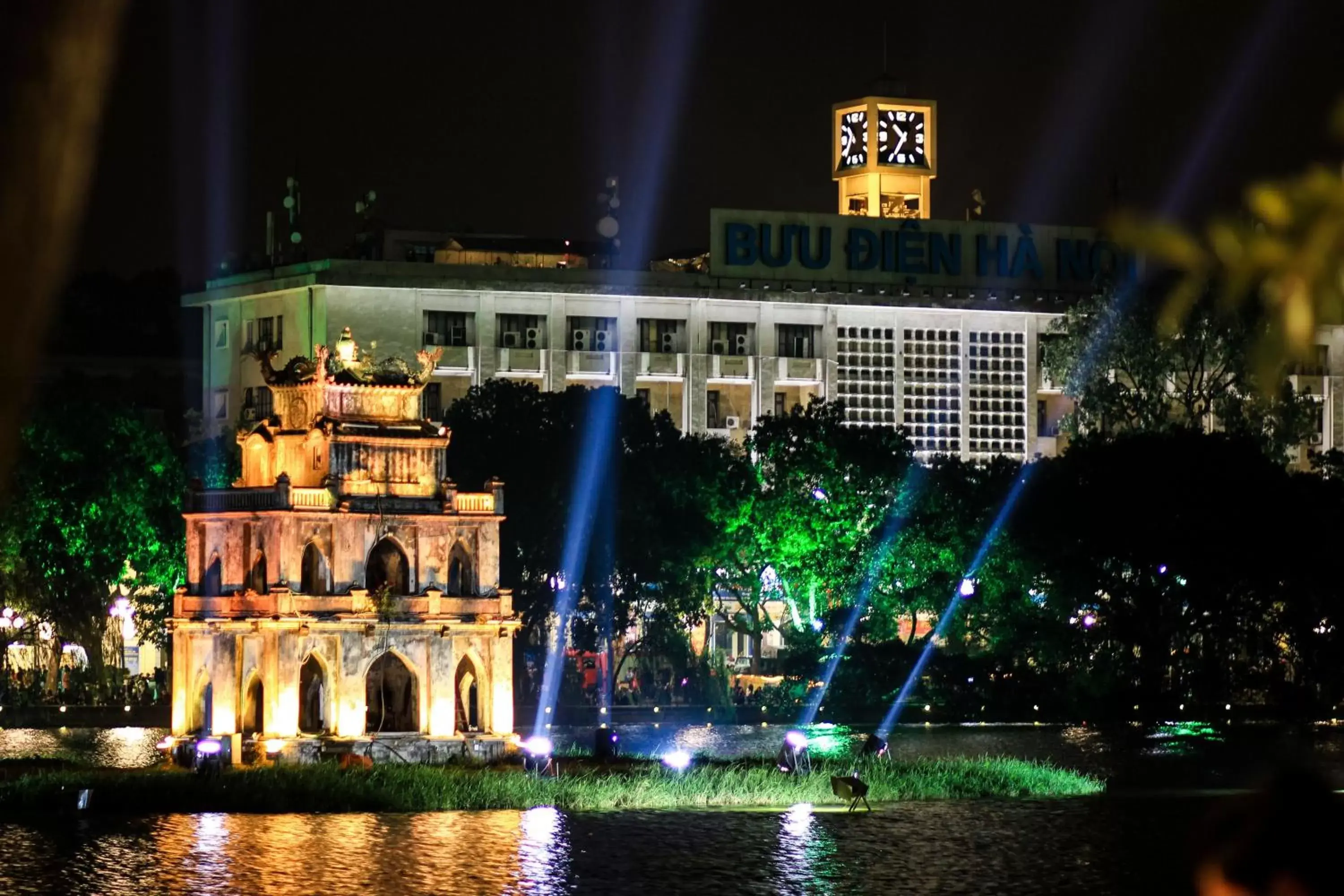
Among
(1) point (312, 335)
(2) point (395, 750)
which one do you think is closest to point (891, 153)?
(1) point (312, 335)

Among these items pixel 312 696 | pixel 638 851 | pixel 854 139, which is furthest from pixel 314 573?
pixel 854 139

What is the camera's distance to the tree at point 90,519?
278 feet

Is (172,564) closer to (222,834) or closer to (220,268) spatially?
(220,268)

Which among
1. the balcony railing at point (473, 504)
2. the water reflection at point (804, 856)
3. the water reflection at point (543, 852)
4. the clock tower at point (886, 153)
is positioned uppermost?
the clock tower at point (886, 153)

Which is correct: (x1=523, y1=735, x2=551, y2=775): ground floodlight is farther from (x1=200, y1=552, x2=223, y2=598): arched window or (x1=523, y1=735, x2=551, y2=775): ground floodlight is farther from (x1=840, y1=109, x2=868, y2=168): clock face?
(x1=840, y1=109, x2=868, y2=168): clock face

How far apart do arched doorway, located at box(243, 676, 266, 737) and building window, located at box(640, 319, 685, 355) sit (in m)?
63.3

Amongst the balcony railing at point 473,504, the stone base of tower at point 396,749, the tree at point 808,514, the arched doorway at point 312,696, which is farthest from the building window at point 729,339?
the stone base of tower at point 396,749

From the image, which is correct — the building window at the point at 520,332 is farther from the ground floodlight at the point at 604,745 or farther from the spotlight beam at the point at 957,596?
the ground floodlight at the point at 604,745

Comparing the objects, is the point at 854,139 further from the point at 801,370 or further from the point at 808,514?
the point at 808,514

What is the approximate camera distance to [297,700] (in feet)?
167

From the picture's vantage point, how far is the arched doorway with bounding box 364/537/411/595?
53.5 m

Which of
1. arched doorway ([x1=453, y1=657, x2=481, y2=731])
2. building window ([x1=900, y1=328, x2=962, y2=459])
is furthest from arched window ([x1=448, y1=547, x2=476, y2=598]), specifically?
building window ([x1=900, y1=328, x2=962, y2=459])

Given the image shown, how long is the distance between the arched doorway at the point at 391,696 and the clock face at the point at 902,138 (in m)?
74.0

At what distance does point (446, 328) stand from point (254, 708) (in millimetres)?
60119
